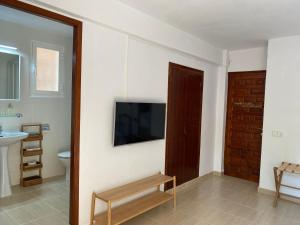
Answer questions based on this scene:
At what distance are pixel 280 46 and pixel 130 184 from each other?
3.25 meters

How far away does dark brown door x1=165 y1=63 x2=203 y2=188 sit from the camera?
3.79m

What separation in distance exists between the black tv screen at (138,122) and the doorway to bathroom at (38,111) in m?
0.87

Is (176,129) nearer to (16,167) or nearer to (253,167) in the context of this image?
(253,167)

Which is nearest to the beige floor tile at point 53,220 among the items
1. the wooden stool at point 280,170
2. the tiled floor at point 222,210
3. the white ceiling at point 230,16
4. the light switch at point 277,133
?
the tiled floor at point 222,210

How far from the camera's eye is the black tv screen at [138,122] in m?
2.82

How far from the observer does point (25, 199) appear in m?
3.36

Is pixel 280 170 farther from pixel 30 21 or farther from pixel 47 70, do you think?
pixel 30 21

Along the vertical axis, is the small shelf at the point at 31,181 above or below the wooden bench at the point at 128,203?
below

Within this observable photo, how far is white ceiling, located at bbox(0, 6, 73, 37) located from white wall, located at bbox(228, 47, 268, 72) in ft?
10.6

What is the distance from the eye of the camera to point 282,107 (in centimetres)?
388

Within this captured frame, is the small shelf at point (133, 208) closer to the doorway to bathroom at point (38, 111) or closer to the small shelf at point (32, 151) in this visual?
the doorway to bathroom at point (38, 111)

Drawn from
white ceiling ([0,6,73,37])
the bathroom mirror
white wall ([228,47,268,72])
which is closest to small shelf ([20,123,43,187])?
the bathroom mirror

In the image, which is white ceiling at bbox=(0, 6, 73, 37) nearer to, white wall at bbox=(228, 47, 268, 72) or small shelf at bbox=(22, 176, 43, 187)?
small shelf at bbox=(22, 176, 43, 187)

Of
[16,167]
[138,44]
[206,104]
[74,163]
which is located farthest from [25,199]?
[206,104]
